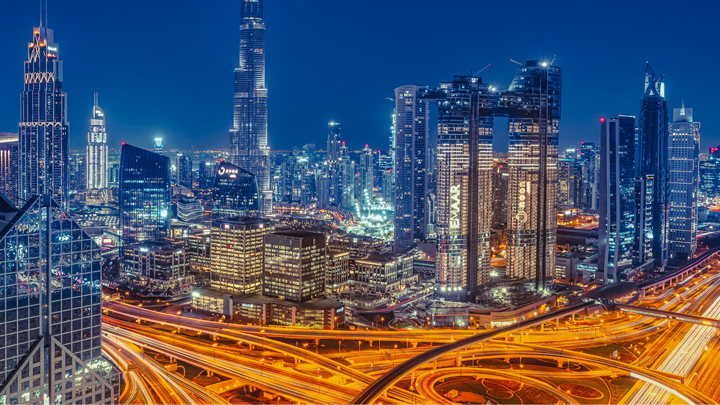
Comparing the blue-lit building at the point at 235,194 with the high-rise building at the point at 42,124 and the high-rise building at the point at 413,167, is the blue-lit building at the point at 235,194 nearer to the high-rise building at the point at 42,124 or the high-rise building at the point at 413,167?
the high-rise building at the point at 42,124

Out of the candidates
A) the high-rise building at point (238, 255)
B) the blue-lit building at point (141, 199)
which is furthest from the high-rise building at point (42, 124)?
the high-rise building at point (238, 255)

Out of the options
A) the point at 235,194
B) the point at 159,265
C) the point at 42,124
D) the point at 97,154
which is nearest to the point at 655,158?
the point at 235,194

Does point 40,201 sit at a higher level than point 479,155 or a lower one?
lower

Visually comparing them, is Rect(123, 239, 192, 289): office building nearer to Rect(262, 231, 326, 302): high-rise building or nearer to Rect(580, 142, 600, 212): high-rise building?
Rect(262, 231, 326, 302): high-rise building

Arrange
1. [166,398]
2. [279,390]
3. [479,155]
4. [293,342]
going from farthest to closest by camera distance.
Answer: [479,155] → [293,342] → [279,390] → [166,398]

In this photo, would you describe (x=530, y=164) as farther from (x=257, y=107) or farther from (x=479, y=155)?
(x=257, y=107)

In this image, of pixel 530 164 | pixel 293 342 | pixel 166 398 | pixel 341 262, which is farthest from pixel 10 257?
pixel 530 164

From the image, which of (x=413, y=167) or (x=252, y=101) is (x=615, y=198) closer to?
(x=413, y=167)
